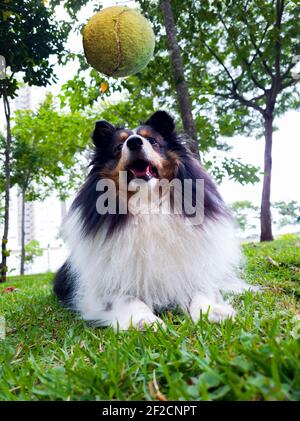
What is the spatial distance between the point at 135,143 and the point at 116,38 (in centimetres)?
71

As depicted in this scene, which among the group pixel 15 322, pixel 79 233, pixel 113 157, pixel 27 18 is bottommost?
pixel 15 322

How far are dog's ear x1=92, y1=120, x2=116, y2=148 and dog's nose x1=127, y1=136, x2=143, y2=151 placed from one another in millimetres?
376

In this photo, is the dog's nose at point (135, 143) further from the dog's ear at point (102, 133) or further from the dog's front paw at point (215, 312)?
the dog's front paw at point (215, 312)

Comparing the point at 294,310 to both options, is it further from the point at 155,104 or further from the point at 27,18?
the point at 155,104

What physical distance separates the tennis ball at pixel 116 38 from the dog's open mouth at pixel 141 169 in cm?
66

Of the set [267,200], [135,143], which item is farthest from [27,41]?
[267,200]

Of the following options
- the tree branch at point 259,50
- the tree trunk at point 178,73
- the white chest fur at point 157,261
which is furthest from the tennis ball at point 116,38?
the tree branch at point 259,50

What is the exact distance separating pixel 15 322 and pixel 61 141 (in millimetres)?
9190

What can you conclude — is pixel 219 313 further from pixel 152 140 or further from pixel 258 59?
pixel 258 59

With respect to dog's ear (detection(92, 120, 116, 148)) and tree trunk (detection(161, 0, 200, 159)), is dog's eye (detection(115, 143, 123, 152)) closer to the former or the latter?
dog's ear (detection(92, 120, 116, 148))
